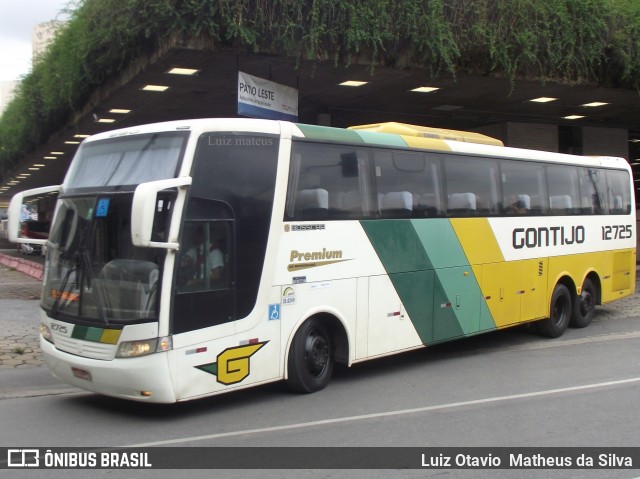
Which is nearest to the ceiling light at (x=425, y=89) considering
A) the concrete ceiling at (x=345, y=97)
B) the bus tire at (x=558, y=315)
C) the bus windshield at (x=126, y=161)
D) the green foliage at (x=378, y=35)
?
the concrete ceiling at (x=345, y=97)

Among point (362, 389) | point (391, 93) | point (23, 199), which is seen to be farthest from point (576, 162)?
point (23, 199)

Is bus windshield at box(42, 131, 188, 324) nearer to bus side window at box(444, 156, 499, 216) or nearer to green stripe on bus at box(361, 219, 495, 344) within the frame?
green stripe on bus at box(361, 219, 495, 344)

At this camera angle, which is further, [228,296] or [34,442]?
[228,296]

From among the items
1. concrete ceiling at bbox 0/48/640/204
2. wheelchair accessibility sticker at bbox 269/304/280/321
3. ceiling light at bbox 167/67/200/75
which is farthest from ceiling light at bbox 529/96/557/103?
wheelchair accessibility sticker at bbox 269/304/280/321

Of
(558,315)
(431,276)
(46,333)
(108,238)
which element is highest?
(108,238)

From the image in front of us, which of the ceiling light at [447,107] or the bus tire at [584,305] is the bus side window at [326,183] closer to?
the bus tire at [584,305]

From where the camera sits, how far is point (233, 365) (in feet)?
22.7

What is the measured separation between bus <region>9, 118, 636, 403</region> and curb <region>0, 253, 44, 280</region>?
15399mm

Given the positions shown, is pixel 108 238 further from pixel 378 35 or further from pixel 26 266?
pixel 26 266

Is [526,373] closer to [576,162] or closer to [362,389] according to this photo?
[362,389]

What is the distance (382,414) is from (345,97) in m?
11.2

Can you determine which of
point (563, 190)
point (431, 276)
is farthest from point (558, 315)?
point (431, 276)

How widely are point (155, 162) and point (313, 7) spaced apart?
597 cm

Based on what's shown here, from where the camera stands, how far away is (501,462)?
5.44 metres
